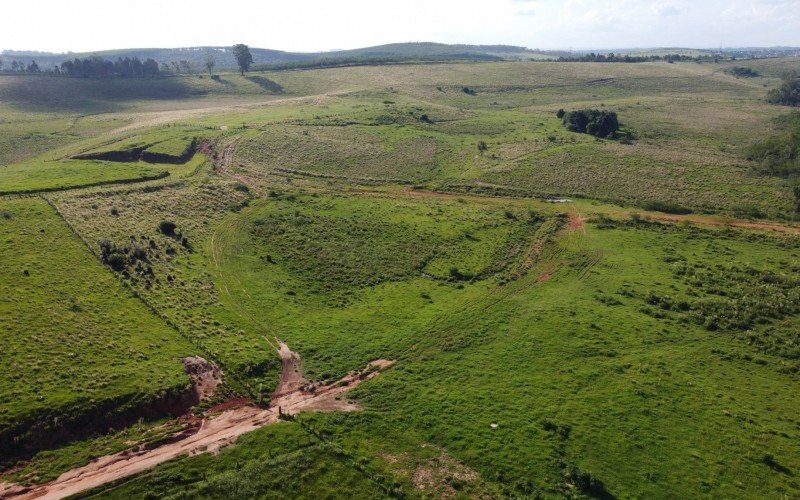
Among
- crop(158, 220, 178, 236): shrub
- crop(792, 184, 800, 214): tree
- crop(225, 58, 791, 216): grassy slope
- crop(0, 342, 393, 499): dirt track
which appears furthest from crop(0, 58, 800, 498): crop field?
crop(225, 58, 791, 216): grassy slope

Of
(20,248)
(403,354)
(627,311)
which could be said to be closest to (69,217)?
(20,248)

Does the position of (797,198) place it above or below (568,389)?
above

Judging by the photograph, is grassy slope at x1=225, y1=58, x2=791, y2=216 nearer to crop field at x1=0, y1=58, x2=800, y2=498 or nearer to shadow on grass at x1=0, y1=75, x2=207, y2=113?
crop field at x1=0, y1=58, x2=800, y2=498

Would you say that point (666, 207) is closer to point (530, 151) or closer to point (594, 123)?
point (530, 151)

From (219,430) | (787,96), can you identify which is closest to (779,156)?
(787,96)

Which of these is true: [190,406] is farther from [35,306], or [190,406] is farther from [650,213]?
[650,213]

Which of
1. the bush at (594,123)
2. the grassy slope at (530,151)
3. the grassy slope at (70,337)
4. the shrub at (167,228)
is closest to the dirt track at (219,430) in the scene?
the grassy slope at (70,337)
